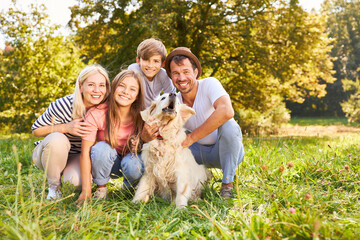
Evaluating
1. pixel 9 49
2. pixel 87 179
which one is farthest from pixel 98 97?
pixel 9 49

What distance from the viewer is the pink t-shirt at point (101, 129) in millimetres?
3109

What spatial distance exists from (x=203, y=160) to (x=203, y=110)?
645 mm

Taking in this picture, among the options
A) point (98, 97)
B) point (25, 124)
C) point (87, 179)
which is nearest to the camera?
point (87, 179)

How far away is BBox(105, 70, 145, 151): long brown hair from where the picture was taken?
3.18m

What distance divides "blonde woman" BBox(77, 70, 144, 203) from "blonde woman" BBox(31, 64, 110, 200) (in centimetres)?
11

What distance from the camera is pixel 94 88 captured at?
3186 mm

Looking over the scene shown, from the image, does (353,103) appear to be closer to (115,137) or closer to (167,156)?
(167,156)

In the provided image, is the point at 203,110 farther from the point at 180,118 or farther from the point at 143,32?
the point at 143,32

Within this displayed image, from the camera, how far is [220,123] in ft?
10.4

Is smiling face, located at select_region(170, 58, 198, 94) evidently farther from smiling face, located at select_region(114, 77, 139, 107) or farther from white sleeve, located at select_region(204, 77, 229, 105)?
smiling face, located at select_region(114, 77, 139, 107)

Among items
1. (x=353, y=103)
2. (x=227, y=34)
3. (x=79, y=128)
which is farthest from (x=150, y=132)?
(x=353, y=103)

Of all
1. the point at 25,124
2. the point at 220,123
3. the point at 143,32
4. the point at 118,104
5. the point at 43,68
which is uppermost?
the point at 143,32

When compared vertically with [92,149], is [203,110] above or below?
above

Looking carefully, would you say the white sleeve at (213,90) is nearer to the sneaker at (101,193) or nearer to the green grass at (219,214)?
the green grass at (219,214)
